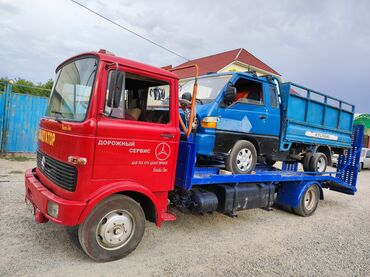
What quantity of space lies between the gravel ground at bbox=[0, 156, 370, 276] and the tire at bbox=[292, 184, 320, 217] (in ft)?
0.86

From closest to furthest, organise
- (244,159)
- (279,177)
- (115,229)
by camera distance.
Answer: (115,229) → (244,159) → (279,177)

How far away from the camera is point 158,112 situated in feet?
13.3

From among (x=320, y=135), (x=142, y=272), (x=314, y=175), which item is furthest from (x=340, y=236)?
(x=142, y=272)

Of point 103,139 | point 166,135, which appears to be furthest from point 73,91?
point 166,135

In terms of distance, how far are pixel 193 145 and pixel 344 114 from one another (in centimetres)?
547

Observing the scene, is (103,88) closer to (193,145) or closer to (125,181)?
(125,181)

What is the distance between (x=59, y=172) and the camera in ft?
11.4

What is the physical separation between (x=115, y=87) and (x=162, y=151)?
1.08m

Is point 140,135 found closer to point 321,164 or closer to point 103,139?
point 103,139

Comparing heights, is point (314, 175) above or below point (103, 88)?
below

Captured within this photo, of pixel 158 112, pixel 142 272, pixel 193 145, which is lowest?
pixel 142 272

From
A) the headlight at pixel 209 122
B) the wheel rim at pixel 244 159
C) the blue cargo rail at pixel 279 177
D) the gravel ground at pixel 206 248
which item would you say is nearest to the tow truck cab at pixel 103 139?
the blue cargo rail at pixel 279 177

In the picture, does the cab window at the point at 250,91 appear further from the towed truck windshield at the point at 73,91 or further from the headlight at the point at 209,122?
the towed truck windshield at the point at 73,91

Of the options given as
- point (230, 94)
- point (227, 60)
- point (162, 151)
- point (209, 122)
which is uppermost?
point (227, 60)
